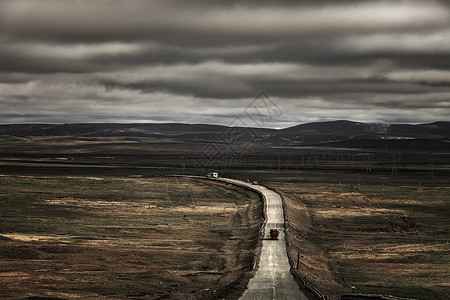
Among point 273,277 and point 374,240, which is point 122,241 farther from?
point 374,240

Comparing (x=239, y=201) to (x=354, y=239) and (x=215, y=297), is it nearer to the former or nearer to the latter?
(x=354, y=239)

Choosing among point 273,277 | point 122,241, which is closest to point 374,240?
point 273,277

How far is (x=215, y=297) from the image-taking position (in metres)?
41.9

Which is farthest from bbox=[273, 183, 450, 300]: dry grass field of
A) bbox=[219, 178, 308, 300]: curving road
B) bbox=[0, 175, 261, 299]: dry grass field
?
bbox=[0, 175, 261, 299]: dry grass field

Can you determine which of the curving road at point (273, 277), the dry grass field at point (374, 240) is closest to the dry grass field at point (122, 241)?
the curving road at point (273, 277)

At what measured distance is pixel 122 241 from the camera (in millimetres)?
→ 70375

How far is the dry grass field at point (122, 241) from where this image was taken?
149 feet

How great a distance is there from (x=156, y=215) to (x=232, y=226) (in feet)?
56.3

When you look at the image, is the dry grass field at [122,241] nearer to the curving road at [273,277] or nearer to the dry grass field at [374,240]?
the curving road at [273,277]

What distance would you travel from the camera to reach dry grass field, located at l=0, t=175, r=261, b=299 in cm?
4544

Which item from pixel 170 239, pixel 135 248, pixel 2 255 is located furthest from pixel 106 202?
pixel 2 255

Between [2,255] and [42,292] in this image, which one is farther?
[2,255]

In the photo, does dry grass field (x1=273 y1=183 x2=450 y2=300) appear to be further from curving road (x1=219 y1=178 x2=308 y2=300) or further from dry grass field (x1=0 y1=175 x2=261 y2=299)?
dry grass field (x1=0 y1=175 x2=261 y2=299)

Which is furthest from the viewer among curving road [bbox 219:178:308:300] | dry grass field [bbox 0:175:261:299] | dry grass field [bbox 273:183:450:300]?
dry grass field [bbox 273:183:450:300]
